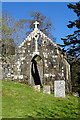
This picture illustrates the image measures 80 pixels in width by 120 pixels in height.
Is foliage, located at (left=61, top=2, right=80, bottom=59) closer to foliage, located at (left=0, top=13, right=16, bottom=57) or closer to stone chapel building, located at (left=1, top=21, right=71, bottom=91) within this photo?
stone chapel building, located at (left=1, top=21, right=71, bottom=91)

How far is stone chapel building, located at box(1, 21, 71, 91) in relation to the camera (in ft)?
58.1

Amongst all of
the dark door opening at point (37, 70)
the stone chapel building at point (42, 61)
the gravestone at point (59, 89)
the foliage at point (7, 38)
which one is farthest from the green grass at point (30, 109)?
the foliage at point (7, 38)

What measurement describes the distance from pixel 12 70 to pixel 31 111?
11.0 metres

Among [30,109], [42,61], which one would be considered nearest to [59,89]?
[30,109]

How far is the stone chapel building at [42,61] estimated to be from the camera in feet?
58.1

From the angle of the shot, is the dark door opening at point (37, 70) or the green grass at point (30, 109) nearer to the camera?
the green grass at point (30, 109)

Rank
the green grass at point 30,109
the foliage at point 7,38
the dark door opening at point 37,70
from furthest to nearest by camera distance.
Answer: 1. the foliage at point 7,38
2. the dark door opening at point 37,70
3. the green grass at point 30,109

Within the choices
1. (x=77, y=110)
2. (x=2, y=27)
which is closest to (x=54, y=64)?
(x=77, y=110)

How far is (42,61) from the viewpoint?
735 inches

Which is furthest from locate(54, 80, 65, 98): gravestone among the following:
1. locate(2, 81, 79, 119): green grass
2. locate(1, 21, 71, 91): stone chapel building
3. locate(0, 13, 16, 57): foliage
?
locate(0, 13, 16, 57): foliage

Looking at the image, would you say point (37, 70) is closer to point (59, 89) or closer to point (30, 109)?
point (59, 89)

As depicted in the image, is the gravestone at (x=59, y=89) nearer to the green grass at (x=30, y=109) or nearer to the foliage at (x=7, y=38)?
the green grass at (x=30, y=109)

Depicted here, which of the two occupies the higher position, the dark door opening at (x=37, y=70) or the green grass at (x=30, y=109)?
the dark door opening at (x=37, y=70)

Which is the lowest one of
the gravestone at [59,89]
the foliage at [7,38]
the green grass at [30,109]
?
the green grass at [30,109]
